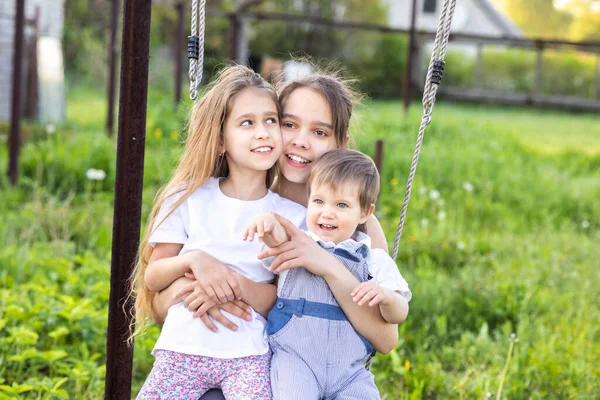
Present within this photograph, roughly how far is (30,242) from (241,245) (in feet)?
9.99

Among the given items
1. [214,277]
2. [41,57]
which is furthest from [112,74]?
[214,277]

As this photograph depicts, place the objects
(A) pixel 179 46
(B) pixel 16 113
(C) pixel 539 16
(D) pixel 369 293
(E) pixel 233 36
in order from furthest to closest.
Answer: (C) pixel 539 16 < (E) pixel 233 36 < (A) pixel 179 46 < (B) pixel 16 113 < (D) pixel 369 293

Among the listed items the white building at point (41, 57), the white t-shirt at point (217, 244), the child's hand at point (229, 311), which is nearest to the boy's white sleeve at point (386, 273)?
the white t-shirt at point (217, 244)

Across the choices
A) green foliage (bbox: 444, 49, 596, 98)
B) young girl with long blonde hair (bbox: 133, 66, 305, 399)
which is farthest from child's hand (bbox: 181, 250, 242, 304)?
green foliage (bbox: 444, 49, 596, 98)

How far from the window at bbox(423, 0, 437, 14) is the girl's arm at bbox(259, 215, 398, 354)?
29156 mm

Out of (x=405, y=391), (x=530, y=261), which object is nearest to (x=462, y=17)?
(x=530, y=261)

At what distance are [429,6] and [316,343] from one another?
96.4 feet

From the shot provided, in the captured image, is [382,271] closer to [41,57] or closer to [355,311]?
[355,311]

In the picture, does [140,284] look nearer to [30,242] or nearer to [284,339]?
[284,339]

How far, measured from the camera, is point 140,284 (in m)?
2.61

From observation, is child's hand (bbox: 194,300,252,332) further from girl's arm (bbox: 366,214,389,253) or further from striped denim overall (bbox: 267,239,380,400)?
A: girl's arm (bbox: 366,214,389,253)

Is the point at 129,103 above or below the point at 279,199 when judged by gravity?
above

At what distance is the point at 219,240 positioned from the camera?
2400 mm

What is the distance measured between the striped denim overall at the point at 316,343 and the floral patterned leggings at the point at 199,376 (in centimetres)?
5
